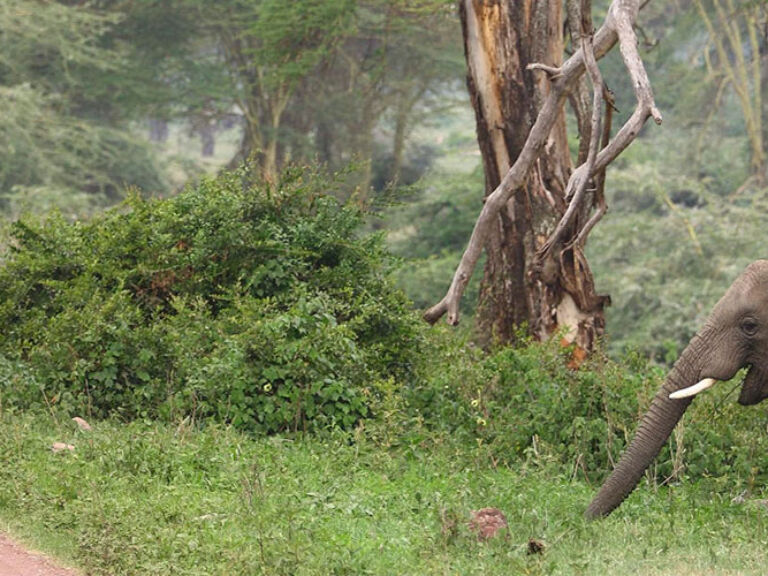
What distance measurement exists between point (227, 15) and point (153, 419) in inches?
876

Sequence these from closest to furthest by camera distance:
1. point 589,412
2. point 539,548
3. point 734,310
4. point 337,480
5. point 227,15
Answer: point 539,548 → point 734,310 → point 337,480 → point 589,412 → point 227,15

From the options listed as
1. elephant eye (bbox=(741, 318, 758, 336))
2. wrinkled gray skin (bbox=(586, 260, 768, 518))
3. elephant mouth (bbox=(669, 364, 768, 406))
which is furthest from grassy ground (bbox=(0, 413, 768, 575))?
elephant eye (bbox=(741, 318, 758, 336))

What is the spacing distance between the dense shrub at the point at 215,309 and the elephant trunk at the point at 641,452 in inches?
93.1

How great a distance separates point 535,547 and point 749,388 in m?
1.72

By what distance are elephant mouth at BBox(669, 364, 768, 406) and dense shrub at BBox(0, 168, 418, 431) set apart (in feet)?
8.92

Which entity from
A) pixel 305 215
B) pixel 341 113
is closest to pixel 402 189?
pixel 305 215

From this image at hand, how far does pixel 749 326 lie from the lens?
6.85m

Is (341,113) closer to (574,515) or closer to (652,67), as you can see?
(652,67)

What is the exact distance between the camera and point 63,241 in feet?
34.0

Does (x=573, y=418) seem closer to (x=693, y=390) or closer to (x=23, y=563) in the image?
(x=693, y=390)

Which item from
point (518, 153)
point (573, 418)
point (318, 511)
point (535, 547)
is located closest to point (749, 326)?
point (535, 547)

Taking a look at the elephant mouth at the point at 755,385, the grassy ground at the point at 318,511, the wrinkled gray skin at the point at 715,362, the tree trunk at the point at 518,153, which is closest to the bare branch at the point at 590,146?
the wrinkled gray skin at the point at 715,362

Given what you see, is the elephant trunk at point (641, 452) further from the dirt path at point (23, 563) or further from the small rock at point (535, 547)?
the dirt path at point (23, 563)

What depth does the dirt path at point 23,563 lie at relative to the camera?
19.9ft
